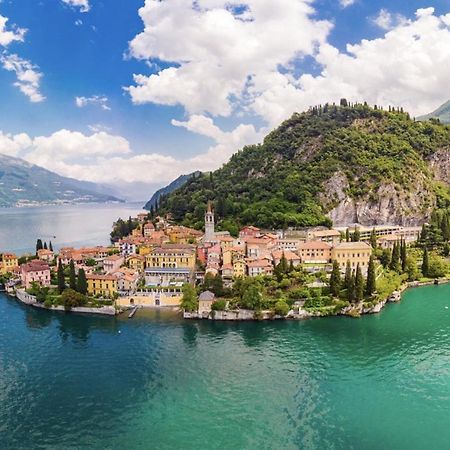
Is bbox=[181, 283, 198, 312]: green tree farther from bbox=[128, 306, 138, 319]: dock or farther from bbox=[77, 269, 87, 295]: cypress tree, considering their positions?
bbox=[77, 269, 87, 295]: cypress tree

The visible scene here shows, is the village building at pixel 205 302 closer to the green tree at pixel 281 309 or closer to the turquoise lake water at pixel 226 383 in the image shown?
the turquoise lake water at pixel 226 383

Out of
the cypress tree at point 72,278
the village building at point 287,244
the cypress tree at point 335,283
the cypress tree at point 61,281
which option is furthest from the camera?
the village building at point 287,244

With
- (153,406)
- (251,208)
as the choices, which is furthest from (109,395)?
(251,208)

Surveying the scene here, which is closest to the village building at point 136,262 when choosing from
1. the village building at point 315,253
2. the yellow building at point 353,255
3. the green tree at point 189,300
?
the green tree at point 189,300

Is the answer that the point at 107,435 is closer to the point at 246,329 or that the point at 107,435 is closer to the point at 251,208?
the point at 246,329

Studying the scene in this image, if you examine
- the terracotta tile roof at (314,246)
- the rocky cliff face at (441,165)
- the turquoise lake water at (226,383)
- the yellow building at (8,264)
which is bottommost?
the turquoise lake water at (226,383)

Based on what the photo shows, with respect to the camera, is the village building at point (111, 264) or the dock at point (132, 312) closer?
the dock at point (132, 312)
